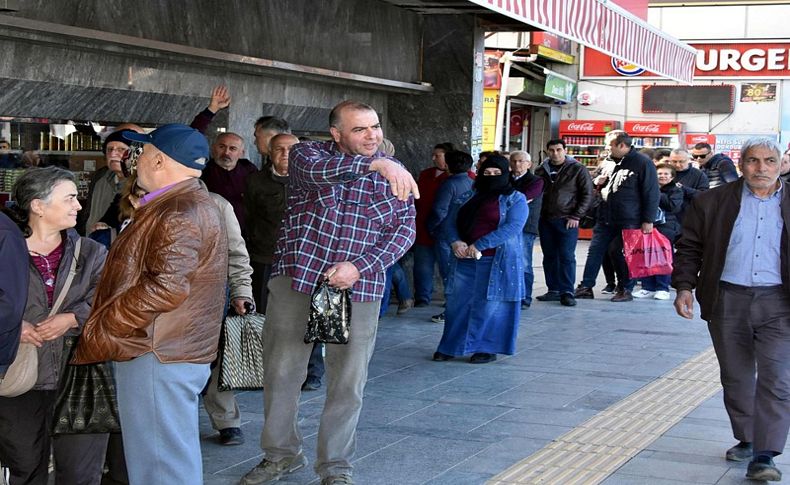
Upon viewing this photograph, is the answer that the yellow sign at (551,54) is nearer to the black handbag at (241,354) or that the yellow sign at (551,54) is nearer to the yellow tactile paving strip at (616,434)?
the yellow tactile paving strip at (616,434)

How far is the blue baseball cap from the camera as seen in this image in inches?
159

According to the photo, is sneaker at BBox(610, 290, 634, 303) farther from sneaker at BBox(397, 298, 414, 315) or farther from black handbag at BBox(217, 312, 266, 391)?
black handbag at BBox(217, 312, 266, 391)

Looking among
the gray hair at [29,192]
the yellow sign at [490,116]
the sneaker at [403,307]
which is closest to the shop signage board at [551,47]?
the yellow sign at [490,116]

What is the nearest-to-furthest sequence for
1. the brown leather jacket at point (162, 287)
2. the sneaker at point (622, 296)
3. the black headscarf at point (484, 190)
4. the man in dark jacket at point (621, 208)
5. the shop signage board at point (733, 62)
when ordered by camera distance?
the brown leather jacket at point (162, 287)
the black headscarf at point (484, 190)
the man in dark jacket at point (621, 208)
the sneaker at point (622, 296)
the shop signage board at point (733, 62)

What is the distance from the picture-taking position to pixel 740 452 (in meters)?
5.98

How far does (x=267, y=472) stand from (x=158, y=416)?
1.44 m

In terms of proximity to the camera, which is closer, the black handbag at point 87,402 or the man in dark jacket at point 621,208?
the black handbag at point 87,402

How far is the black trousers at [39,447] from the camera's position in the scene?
14.7 ft

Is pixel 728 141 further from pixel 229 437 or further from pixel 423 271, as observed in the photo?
pixel 229 437

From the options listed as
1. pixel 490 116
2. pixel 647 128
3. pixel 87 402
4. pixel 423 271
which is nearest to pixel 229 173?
pixel 87 402

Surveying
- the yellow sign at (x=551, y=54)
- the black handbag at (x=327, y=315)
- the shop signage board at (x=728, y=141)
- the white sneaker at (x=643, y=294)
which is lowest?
the white sneaker at (x=643, y=294)

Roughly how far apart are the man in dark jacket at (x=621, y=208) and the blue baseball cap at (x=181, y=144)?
339 inches

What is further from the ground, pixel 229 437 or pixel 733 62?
pixel 733 62

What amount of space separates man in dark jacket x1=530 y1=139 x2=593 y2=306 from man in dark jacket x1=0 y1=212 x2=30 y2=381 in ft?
28.7
